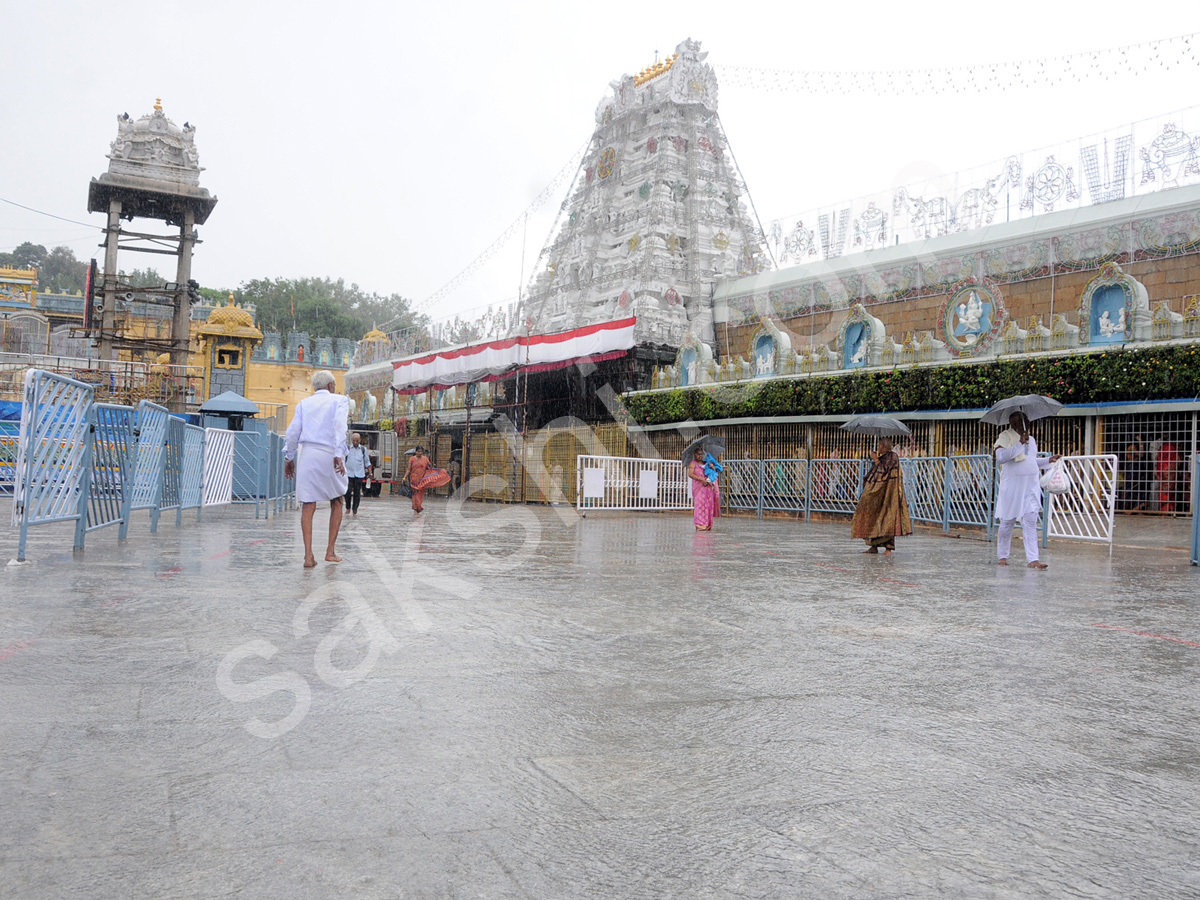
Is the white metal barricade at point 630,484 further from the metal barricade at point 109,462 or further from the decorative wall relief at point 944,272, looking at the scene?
the metal barricade at point 109,462

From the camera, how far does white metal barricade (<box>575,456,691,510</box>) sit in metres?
19.8

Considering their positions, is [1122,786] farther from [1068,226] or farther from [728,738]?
[1068,226]

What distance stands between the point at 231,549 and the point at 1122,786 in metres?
7.90

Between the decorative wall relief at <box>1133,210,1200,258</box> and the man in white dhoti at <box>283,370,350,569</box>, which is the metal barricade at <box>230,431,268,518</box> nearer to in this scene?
the man in white dhoti at <box>283,370,350,569</box>

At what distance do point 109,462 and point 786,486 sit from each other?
1431 centimetres

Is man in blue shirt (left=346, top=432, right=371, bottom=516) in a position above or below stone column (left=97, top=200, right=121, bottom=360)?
below

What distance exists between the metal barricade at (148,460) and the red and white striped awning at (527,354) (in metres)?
14.3

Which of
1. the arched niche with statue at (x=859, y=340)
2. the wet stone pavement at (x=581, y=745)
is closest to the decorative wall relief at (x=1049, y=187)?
the arched niche with statue at (x=859, y=340)

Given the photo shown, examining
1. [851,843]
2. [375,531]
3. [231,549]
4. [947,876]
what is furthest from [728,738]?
[375,531]

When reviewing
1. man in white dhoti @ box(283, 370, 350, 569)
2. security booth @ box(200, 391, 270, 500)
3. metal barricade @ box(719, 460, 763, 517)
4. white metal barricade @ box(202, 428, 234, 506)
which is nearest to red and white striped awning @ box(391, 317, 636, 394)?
metal barricade @ box(719, 460, 763, 517)

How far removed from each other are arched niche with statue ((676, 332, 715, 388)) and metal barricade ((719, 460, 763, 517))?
2.70 m

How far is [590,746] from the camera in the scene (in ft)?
9.49

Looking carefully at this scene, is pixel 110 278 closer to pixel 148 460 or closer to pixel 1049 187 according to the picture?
pixel 148 460

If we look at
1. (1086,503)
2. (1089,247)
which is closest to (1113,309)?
(1089,247)
